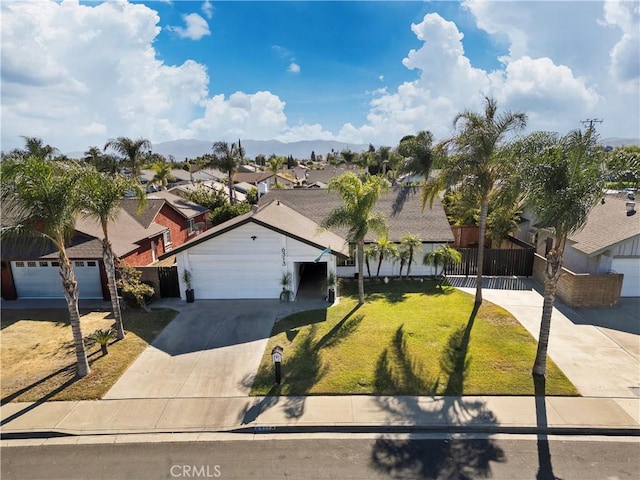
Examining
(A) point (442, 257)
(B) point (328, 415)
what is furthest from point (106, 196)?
(A) point (442, 257)

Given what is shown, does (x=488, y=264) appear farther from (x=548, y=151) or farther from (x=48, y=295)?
(x=48, y=295)

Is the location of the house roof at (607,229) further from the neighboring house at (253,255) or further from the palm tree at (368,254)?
the neighboring house at (253,255)

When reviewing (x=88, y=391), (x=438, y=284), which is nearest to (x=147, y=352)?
(x=88, y=391)

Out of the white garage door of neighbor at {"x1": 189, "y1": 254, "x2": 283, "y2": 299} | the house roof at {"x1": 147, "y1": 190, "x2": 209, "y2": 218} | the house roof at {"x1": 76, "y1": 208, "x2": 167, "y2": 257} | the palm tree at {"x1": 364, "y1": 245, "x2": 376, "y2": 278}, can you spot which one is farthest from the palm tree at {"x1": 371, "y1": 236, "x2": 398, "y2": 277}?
the house roof at {"x1": 147, "y1": 190, "x2": 209, "y2": 218}

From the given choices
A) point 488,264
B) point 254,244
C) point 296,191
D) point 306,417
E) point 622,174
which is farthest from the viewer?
point 296,191

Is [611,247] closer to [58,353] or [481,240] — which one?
[481,240]

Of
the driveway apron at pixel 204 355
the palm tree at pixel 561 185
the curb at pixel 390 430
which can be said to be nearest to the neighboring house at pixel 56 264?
the driveway apron at pixel 204 355
